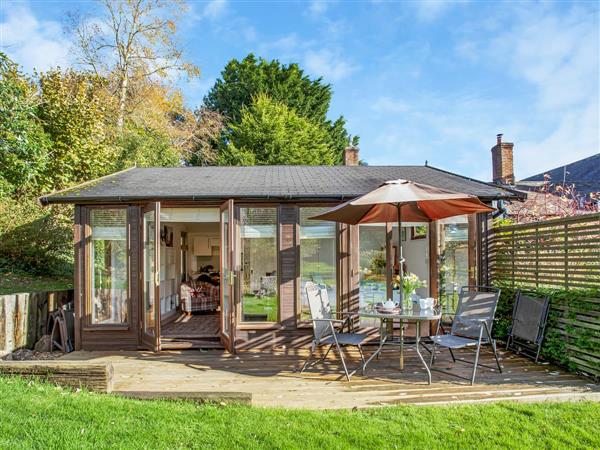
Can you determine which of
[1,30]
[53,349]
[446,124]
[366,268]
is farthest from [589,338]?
[1,30]

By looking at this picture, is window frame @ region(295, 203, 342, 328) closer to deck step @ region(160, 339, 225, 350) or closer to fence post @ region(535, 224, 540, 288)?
deck step @ region(160, 339, 225, 350)

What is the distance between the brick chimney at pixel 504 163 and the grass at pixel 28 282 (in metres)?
13.0

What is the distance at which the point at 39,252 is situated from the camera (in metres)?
10.1

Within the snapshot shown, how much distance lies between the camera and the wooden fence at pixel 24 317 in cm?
620

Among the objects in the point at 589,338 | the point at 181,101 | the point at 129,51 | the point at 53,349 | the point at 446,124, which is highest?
the point at 129,51

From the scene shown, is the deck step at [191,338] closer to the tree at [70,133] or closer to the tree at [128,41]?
the tree at [70,133]

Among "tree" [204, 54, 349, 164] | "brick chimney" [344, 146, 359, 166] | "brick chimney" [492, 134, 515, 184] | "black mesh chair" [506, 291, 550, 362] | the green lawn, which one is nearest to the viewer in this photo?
the green lawn

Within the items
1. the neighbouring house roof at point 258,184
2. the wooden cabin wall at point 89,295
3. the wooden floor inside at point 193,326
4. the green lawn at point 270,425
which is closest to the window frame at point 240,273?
the neighbouring house roof at point 258,184

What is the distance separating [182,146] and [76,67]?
17.8 feet

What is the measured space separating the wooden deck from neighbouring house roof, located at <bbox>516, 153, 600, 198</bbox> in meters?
13.8

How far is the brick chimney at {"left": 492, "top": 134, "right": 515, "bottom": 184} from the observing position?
13.1 meters

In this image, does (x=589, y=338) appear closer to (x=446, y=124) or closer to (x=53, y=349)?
(x=53, y=349)

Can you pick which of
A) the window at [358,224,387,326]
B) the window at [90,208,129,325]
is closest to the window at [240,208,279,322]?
the window at [358,224,387,326]

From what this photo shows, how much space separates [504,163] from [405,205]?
8840 mm
